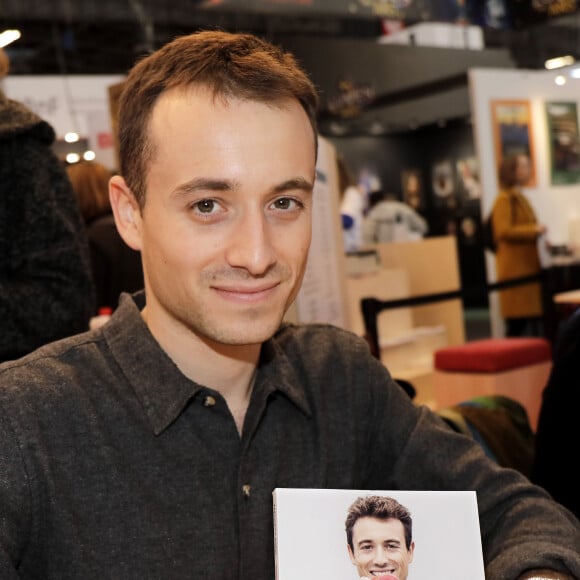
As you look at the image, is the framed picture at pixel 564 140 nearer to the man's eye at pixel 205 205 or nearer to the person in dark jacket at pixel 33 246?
the person in dark jacket at pixel 33 246

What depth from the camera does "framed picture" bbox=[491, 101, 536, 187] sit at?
8656mm

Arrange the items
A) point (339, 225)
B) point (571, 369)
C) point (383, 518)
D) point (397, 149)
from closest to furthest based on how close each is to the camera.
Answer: point (383, 518)
point (571, 369)
point (339, 225)
point (397, 149)

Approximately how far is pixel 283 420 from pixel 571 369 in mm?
744

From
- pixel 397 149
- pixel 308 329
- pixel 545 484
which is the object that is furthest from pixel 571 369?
pixel 397 149

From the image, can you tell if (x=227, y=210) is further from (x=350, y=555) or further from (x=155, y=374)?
(x=350, y=555)

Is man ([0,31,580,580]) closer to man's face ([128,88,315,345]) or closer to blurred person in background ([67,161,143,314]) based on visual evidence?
man's face ([128,88,315,345])

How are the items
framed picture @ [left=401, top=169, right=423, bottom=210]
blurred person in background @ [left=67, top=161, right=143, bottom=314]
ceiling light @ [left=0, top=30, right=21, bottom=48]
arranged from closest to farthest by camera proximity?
blurred person in background @ [left=67, top=161, right=143, bottom=314] < ceiling light @ [left=0, top=30, right=21, bottom=48] < framed picture @ [left=401, top=169, right=423, bottom=210]

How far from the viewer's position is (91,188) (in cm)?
340

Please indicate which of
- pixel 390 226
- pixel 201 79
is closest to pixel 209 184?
pixel 201 79

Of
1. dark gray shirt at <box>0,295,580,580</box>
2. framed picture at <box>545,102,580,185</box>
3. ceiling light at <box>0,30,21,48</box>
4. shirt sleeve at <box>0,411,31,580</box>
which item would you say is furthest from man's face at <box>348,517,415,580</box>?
framed picture at <box>545,102,580,185</box>

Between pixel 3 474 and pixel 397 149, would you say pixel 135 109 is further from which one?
pixel 397 149

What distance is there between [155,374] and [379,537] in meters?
0.42

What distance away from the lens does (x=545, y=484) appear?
1854mm

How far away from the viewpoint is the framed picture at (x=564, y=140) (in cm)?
913
